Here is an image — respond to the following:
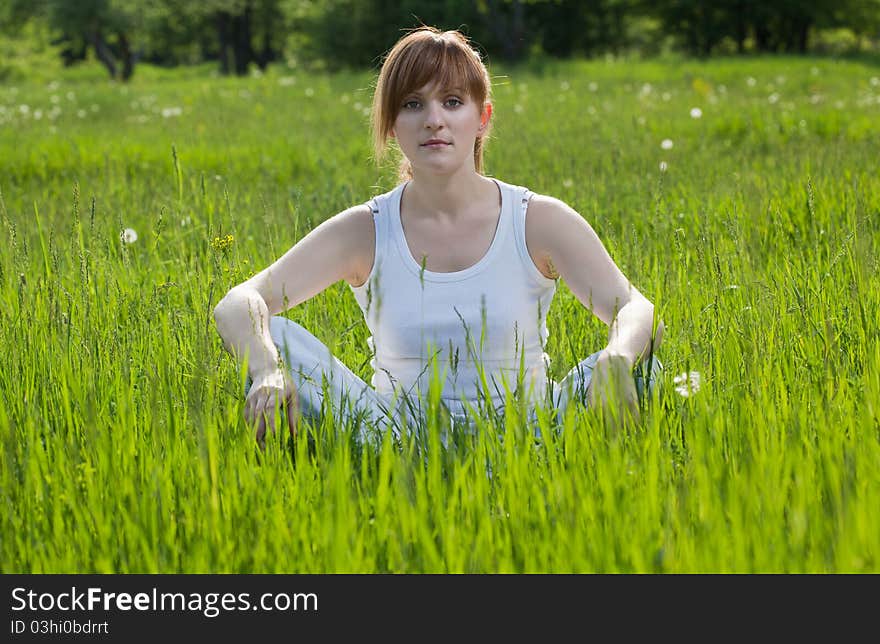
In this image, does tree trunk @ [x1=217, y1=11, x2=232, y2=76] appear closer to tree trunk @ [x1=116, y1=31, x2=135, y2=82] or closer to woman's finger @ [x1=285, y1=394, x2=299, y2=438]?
tree trunk @ [x1=116, y1=31, x2=135, y2=82]

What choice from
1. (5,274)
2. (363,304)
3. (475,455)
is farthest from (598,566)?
(5,274)

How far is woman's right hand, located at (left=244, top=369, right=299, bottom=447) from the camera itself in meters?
2.58

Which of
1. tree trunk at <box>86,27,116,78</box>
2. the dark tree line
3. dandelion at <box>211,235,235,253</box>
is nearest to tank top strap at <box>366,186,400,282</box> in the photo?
dandelion at <box>211,235,235,253</box>

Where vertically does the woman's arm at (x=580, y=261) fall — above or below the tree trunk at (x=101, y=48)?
below

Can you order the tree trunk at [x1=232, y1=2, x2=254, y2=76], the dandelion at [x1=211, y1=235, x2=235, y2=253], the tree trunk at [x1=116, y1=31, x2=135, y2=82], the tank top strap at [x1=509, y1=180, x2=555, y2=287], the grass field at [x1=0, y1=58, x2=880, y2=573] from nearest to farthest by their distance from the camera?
1. the grass field at [x1=0, y1=58, x2=880, y2=573]
2. the tank top strap at [x1=509, y1=180, x2=555, y2=287]
3. the dandelion at [x1=211, y1=235, x2=235, y2=253]
4. the tree trunk at [x1=116, y1=31, x2=135, y2=82]
5. the tree trunk at [x1=232, y1=2, x2=254, y2=76]

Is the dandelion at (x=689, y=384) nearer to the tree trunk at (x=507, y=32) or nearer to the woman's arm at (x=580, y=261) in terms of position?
the woman's arm at (x=580, y=261)

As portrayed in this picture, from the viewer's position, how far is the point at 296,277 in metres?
3.11

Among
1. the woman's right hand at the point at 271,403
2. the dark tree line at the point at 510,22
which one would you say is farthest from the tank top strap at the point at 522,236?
the dark tree line at the point at 510,22

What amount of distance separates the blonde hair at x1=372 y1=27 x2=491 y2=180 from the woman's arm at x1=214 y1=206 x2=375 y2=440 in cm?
32

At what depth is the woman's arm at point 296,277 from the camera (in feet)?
9.50

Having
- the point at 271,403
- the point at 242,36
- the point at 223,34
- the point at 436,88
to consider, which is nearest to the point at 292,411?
the point at 271,403

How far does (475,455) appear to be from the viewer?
245 centimetres

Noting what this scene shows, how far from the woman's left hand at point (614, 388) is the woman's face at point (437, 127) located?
2.40 feet
